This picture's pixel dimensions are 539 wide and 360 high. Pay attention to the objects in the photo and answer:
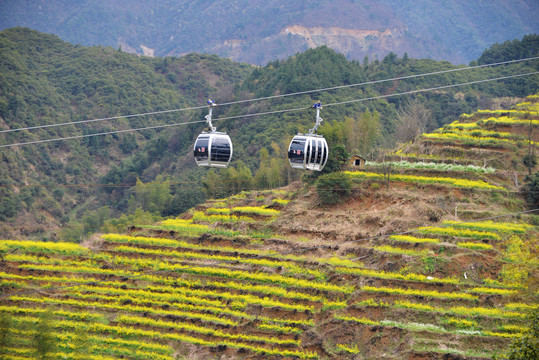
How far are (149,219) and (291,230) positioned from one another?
16.6 meters

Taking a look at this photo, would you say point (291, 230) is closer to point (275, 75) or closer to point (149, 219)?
point (149, 219)

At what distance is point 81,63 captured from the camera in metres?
90.9

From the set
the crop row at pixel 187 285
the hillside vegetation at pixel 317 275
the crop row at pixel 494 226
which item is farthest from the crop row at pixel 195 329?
the crop row at pixel 494 226

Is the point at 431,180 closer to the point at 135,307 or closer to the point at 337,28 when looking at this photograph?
the point at 135,307

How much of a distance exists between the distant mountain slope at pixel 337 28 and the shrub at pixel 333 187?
132 m

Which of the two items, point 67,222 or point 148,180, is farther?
point 148,180

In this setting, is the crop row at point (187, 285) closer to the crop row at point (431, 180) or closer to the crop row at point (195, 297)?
the crop row at point (195, 297)

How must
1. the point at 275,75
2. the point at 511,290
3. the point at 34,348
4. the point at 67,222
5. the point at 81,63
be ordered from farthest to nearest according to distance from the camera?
the point at 81,63 < the point at 275,75 < the point at 67,222 < the point at 511,290 < the point at 34,348

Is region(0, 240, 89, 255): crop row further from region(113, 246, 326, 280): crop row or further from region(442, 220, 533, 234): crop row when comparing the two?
region(442, 220, 533, 234): crop row

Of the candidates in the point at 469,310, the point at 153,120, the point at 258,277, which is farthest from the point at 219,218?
the point at 153,120

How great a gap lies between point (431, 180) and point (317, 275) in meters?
8.96

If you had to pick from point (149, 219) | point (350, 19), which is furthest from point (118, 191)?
point (350, 19)

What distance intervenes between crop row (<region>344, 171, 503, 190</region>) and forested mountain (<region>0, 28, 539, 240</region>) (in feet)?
15.8

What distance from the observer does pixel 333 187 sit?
109ft
